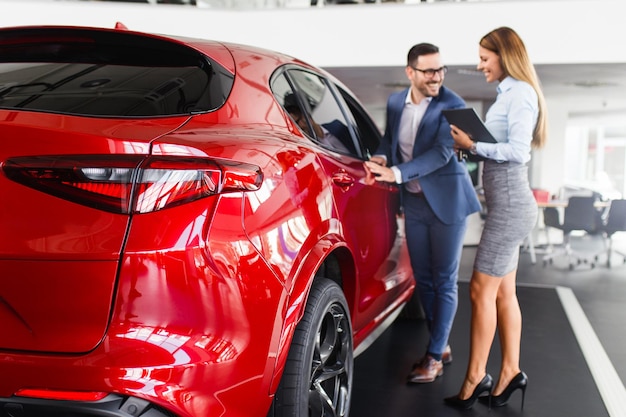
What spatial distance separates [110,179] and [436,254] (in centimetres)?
206

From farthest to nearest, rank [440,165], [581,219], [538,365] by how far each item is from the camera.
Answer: [581,219], [538,365], [440,165]

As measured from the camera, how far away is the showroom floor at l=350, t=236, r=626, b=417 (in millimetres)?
2762

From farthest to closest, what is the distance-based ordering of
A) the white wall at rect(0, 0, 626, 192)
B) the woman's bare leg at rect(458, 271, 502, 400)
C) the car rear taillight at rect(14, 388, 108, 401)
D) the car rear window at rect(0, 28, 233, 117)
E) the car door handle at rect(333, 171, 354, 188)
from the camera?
the white wall at rect(0, 0, 626, 192), the woman's bare leg at rect(458, 271, 502, 400), the car door handle at rect(333, 171, 354, 188), the car rear window at rect(0, 28, 233, 117), the car rear taillight at rect(14, 388, 108, 401)

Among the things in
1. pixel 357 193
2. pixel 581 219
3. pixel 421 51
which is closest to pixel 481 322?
pixel 357 193

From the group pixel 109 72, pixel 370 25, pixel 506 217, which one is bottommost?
pixel 506 217

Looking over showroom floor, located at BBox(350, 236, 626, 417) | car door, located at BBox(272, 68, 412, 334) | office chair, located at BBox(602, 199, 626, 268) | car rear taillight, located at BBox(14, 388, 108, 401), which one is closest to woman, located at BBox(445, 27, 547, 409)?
showroom floor, located at BBox(350, 236, 626, 417)

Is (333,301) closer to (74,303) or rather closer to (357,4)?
(74,303)

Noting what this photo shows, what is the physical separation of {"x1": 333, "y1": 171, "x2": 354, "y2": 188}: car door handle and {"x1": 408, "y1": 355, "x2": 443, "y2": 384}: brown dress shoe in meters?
1.22

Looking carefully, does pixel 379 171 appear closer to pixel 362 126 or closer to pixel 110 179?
pixel 362 126

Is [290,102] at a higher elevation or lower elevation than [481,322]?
higher

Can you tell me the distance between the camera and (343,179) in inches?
87.1

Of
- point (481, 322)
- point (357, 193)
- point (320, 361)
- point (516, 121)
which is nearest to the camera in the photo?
point (320, 361)

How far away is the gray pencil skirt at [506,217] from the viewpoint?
264cm

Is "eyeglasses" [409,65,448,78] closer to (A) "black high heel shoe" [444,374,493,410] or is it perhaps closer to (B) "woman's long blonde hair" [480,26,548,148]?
(B) "woman's long blonde hair" [480,26,548,148]
